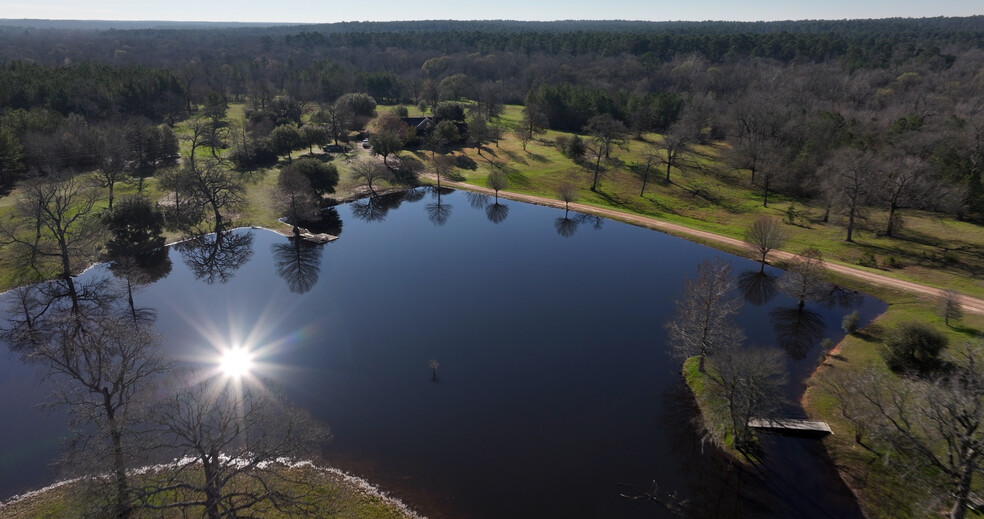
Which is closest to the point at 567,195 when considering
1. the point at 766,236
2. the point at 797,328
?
the point at 766,236

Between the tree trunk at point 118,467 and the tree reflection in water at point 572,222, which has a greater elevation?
the tree trunk at point 118,467

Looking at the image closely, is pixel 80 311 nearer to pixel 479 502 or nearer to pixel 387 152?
pixel 479 502

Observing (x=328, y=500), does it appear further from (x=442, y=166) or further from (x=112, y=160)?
(x=442, y=166)

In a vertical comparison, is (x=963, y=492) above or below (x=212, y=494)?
below

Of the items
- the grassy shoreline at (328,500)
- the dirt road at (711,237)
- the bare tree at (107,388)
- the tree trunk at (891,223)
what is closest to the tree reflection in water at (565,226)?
the dirt road at (711,237)

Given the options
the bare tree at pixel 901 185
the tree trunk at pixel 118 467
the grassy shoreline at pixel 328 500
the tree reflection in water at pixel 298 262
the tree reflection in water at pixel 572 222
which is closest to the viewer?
the tree trunk at pixel 118 467

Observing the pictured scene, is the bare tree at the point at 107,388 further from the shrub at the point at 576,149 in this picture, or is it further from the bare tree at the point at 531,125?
the bare tree at the point at 531,125

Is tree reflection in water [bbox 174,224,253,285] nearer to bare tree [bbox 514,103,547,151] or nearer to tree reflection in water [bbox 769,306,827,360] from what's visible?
tree reflection in water [bbox 769,306,827,360]

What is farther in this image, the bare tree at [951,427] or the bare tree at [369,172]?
the bare tree at [369,172]

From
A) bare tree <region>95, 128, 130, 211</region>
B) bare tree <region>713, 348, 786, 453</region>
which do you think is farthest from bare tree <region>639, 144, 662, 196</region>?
bare tree <region>95, 128, 130, 211</region>
